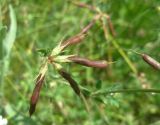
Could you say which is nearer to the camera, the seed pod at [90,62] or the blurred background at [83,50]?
the seed pod at [90,62]

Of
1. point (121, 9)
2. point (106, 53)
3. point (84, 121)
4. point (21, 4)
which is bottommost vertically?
point (84, 121)

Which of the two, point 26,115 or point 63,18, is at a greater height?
point 63,18

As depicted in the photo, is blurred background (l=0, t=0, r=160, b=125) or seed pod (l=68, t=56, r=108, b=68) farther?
blurred background (l=0, t=0, r=160, b=125)

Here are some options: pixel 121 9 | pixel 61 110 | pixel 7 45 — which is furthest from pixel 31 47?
pixel 7 45

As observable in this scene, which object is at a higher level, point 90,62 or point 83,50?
point 90,62

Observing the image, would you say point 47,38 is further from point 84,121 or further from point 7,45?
point 7,45

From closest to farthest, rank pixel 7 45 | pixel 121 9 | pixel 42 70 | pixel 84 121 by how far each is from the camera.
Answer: pixel 42 70
pixel 7 45
pixel 84 121
pixel 121 9

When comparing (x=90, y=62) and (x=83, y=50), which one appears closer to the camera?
(x=90, y=62)

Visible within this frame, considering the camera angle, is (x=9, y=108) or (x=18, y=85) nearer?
(x=9, y=108)

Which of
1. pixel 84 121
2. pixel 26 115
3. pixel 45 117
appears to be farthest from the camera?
pixel 84 121

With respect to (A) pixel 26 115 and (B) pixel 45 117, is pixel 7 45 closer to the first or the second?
(A) pixel 26 115
